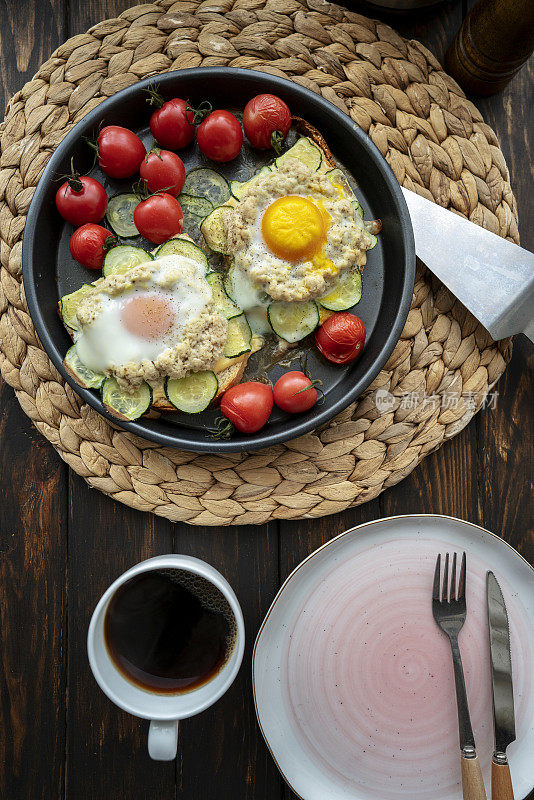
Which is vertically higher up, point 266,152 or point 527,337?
point 266,152

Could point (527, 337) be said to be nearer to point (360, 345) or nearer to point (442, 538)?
point (360, 345)

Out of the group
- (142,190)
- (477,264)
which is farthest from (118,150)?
(477,264)

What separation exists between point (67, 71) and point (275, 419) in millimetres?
1810

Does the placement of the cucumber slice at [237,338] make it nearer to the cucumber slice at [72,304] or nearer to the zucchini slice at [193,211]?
the zucchini slice at [193,211]

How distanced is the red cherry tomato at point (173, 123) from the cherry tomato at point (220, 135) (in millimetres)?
61

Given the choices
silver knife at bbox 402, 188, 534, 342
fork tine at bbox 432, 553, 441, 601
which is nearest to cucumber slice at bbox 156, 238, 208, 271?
silver knife at bbox 402, 188, 534, 342

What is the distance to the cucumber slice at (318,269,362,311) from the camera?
102 inches

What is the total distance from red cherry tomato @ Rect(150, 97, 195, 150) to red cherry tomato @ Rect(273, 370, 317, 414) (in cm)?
115

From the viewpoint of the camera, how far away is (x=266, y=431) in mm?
2600

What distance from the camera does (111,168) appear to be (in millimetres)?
2619

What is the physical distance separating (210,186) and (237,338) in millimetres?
705

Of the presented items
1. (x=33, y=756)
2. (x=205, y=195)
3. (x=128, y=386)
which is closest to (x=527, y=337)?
(x=205, y=195)

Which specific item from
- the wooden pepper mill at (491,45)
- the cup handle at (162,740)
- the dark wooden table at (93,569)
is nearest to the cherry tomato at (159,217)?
the dark wooden table at (93,569)

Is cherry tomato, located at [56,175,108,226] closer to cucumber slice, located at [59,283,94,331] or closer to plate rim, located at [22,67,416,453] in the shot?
plate rim, located at [22,67,416,453]
